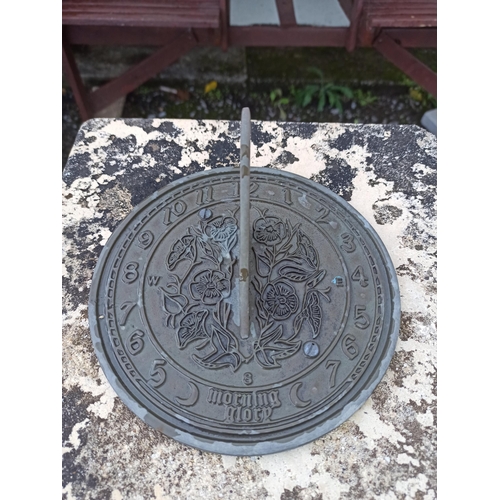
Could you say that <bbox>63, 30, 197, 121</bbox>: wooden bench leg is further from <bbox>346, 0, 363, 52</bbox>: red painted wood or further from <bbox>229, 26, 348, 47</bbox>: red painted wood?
<bbox>346, 0, 363, 52</bbox>: red painted wood

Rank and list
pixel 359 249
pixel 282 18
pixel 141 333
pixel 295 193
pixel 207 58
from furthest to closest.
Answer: pixel 207 58
pixel 282 18
pixel 295 193
pixel 359 249
pixel 141 333

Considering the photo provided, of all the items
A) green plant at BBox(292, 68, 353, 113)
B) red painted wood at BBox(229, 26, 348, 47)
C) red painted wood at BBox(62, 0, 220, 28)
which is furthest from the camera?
green plant at BBox(292, 68, 353, 113)

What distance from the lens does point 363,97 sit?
3.66 m

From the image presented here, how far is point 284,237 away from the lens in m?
1.84

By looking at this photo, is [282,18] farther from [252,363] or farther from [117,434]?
[117,434]

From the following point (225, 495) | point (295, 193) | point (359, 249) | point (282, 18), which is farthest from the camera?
point (282, 18)

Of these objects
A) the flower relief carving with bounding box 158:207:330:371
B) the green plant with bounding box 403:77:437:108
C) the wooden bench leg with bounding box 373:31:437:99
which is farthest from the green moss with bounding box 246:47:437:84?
the flower relief carving with bounding box 158:207:330:371

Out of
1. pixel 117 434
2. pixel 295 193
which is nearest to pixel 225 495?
pixel 117 434

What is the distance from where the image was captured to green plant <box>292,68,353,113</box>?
3.56 meters

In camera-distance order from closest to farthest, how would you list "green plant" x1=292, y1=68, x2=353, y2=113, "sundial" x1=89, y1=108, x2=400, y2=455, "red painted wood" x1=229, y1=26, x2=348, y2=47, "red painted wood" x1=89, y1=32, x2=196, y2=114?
"sundial" x1=89, y1=108, x2=400, y2=455 < "red painted wood" x1=229, y1=26, x2=348, y2=47 < "red painted wood" x1=89, y1=32, x2=196, y2=114 < "green plant" x1=292, y1=68, x2=353, y2=113

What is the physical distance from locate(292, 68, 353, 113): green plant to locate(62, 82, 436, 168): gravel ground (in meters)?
0.02

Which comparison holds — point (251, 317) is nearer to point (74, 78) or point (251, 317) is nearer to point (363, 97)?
point (74, 78)

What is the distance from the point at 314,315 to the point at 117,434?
786 mm

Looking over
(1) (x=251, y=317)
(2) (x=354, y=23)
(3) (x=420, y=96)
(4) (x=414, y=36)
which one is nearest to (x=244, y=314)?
(1) (x=251, y=317)
